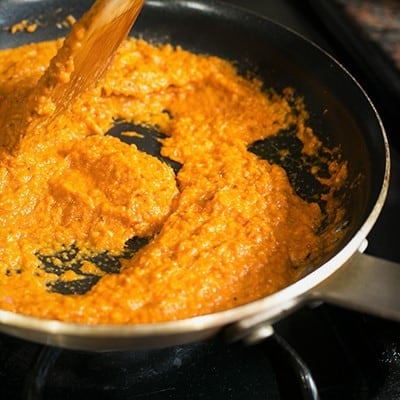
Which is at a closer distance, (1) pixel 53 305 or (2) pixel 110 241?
(1) pixel 53 305

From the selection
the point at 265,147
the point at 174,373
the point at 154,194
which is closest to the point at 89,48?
the point at 154,194

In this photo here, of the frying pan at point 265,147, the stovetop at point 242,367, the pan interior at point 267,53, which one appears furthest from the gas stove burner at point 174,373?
the pan interior at point 267,53

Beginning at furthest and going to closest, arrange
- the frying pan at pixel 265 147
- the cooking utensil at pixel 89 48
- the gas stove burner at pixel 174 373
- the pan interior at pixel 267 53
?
the pan interior at pixel 267 53
the cooking utensil at pixel 89 48
the gas stove burner at pixel 174 373
the frying pan at pixel 265 147

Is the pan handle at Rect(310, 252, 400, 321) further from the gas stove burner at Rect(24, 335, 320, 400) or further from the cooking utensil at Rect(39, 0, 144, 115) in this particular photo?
the cooking utensil at Rect(39, 0, 144, 115)

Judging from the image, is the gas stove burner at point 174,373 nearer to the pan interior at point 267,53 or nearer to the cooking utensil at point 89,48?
the pan interior at point 267,53

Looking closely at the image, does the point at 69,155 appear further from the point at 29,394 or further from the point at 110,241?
the point at 29,394

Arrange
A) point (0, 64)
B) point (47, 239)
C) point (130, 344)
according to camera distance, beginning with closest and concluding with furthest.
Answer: point (130, 344) < point (47, 239) < point (0, 64)

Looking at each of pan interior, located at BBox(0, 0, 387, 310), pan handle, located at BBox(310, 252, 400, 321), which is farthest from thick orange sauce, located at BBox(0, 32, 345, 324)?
pan handle, located at BBox(310, 252, 400, 321)

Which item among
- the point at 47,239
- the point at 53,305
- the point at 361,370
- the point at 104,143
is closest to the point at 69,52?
the point at 104,143
